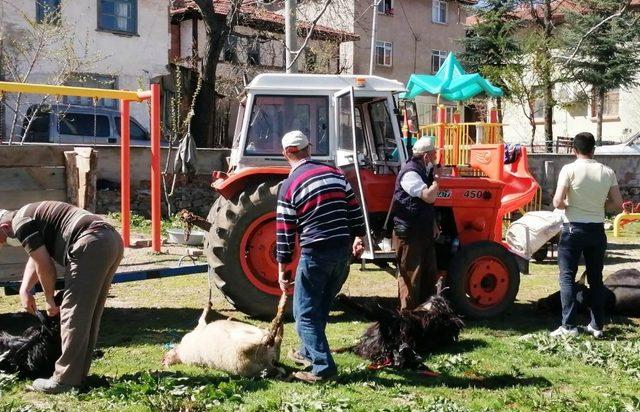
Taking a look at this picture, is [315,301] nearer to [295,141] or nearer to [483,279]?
[295,141]

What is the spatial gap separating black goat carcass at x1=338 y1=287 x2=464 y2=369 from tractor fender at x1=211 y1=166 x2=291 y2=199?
1796 millimetres

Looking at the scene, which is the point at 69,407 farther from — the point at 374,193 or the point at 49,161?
the point at 374,193

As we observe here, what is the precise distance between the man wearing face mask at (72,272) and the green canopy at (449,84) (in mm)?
10958

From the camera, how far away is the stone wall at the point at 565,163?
16938 millimetres

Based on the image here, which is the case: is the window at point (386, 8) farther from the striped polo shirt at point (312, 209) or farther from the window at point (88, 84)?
the striped polo shirt at point (312, 209)

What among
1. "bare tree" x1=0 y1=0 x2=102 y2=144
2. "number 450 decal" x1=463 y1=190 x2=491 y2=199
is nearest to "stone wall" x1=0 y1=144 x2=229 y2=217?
"bare tree" x1=0 y1=0 x2=102 y2=144

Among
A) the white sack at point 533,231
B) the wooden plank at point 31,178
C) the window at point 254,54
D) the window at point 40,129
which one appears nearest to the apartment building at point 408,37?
the window at point 254,54

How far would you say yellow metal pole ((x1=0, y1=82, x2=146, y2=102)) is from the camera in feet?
24.3

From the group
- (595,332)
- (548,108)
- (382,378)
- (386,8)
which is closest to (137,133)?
(595,332)

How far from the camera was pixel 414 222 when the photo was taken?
6848 millimetres

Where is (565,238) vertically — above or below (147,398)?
above

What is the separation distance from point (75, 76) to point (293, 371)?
1745 centimetres

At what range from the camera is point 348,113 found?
290 inches

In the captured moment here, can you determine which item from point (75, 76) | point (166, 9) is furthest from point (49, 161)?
point (166, 9)
